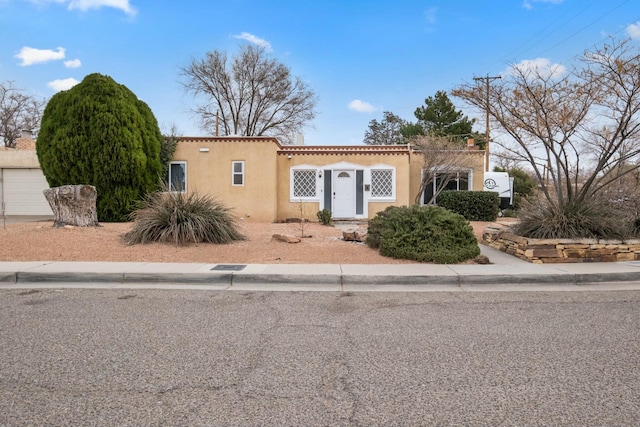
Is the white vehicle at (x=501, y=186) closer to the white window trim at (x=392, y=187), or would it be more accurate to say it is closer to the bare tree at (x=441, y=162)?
the bare tree at (x=441, y=162)

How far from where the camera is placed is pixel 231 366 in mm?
3656

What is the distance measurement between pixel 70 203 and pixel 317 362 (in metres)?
10.5

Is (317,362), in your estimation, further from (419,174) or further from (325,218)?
(419,174)

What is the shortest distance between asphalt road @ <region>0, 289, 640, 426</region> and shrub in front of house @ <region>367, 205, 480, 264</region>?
2553 mm

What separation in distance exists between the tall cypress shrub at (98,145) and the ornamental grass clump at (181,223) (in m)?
4.48

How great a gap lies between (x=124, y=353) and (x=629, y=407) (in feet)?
13.5

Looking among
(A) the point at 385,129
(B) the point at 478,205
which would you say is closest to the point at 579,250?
(B) the point at 478,205

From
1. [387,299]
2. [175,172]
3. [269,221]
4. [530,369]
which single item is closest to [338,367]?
[530,369]

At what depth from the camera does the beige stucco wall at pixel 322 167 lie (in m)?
18.1

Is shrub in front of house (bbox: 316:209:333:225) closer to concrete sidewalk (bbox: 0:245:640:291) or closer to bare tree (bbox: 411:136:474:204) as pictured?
bare tree (bbox: 411:136:474:204)

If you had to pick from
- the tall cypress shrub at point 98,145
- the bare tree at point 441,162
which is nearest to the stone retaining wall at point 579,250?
the bare tree at point 441,162

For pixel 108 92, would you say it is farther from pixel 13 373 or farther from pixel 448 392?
pixel 448 392

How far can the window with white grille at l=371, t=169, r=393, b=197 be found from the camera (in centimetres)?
1819

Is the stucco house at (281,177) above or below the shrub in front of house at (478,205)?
above
